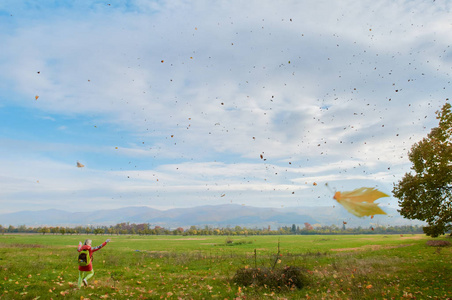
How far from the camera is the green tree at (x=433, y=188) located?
18.8 meters

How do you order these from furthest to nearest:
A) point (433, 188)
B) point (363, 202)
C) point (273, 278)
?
1. point (433, 188)
2. point (273, 278)
3. point (363, 202)

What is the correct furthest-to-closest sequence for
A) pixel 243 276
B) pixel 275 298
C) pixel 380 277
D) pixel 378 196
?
pixel 380 277, pixel 243 276, pixel 275 298, pixel 378 196

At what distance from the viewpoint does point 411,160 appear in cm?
2386

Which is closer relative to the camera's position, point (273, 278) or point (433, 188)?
point (273, 278)

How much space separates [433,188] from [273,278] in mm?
13907

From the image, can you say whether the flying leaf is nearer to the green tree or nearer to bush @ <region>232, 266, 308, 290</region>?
bush @ <region>232, 266, 308, 290</region>

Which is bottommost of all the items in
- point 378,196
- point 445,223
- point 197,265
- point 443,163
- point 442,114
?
point 197,265

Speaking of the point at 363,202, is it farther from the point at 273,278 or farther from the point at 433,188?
the point at 433,188

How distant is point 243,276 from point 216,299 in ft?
11.3

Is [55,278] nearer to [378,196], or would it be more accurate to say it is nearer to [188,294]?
[188,294]

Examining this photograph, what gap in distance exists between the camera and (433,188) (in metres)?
Answer: 19.6

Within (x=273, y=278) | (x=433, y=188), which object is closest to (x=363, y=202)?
(x=273, y=278)

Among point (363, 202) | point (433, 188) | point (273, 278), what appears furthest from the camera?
point (433, 188)

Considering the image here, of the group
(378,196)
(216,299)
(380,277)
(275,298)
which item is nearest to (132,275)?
(216,299)
